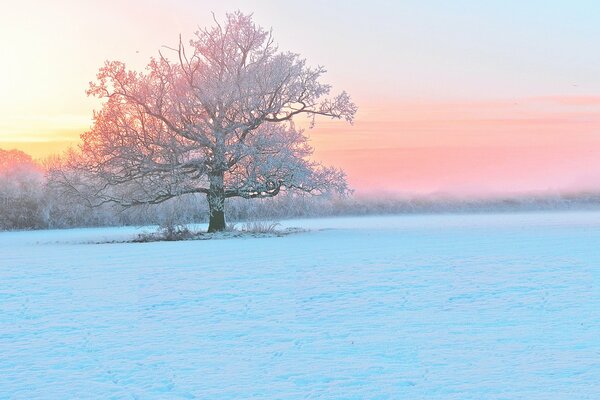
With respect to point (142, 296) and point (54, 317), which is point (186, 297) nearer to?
point (142, 296)

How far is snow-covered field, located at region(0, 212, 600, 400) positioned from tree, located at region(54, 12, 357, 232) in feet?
47.4

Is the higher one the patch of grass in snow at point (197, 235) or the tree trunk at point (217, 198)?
the tree trunk at point (217, 198)

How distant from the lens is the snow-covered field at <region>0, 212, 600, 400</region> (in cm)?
712

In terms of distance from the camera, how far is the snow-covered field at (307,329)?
23.4ft

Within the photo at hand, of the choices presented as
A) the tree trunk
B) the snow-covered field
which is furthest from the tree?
the snow-covered field

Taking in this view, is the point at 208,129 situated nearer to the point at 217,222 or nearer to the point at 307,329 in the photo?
the point at 217,222

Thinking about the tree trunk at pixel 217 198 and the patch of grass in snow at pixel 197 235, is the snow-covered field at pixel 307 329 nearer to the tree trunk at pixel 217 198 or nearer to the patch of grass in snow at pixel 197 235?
the patch of grass in snow at pixel 197 235

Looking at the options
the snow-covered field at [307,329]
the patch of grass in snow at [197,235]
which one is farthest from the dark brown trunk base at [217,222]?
the snow-covered field at [307,329]

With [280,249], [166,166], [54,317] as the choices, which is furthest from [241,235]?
[54,317]

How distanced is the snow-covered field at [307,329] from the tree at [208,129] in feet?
47.4

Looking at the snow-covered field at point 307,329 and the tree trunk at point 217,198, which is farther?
the tree trunk at point 217,198

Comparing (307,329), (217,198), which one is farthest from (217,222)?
(307,329)

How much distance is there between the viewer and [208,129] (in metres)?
34.8

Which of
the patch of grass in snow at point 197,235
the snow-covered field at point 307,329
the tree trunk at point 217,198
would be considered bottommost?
the snow-covered field at point 307,329
